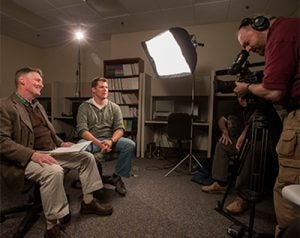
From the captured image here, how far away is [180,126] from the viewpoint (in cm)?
265

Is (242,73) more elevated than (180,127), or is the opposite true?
(242,73)

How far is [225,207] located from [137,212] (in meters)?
0.76

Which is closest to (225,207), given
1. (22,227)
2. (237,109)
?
(237,109)

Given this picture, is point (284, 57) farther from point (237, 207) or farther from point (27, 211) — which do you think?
point (27, 211)

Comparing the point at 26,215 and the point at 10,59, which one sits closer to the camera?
the point at 26,215

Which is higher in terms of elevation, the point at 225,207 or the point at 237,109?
the point at 237,109

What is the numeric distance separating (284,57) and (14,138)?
1643 mm

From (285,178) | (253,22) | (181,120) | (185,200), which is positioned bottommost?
(185,200)

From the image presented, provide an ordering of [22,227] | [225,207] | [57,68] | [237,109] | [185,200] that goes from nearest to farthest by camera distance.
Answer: [22,227], [225,207], [185,200], [237,109], [57,68]

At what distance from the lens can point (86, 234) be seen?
1257mm

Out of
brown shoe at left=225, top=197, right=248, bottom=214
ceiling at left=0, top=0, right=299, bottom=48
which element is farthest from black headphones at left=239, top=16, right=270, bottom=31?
ceiling at left=0, top=0, right=299, bottom=48

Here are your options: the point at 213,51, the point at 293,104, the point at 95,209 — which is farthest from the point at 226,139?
the point at 213,51

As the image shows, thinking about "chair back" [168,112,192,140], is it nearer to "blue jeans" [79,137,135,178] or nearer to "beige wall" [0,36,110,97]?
"blue jeans" [79,137,135,178]

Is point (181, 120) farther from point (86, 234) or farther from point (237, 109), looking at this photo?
point (86, 234)
